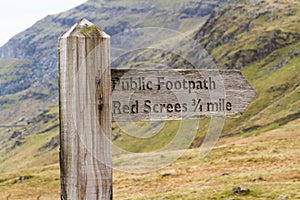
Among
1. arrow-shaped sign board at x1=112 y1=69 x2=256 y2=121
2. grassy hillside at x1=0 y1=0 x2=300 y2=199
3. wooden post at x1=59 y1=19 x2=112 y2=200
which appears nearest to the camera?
wooden post at x1=59 y1=19 x2=112 y2=200

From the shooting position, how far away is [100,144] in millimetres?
3574

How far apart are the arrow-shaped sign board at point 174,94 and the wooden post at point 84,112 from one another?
0.74ft

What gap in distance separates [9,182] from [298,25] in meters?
151

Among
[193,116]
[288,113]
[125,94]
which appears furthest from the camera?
[288,113]

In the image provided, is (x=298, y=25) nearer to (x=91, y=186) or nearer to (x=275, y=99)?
(x=275, y=99)

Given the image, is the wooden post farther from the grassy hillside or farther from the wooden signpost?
the grassy hillside

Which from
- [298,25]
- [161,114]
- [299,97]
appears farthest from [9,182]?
[298,25]

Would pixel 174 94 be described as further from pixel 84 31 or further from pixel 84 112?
pixel 84 31

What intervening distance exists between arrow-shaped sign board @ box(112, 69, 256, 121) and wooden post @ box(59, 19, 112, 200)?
0.23 m

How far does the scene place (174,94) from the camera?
4.04 meters

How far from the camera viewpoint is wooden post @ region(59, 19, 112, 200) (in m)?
3.48

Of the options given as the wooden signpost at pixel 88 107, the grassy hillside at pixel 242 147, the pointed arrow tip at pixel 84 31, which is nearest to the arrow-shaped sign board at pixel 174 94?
the wooden signpost at pixel 88 107

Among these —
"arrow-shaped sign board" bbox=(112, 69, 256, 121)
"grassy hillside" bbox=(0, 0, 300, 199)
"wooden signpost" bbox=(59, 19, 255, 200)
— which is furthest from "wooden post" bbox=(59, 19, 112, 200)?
"grassy hillside" bbox=(0, 0, 300, 199)

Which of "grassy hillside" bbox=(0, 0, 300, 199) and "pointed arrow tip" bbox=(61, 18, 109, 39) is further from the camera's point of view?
"grassy hillside" bbox=(0, 0, 300, 199)
